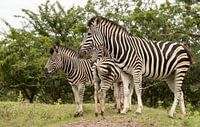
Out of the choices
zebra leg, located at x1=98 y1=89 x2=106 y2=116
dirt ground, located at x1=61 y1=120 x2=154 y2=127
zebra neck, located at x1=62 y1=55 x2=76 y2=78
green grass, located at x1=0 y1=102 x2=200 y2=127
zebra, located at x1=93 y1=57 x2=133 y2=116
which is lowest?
dirt ground, located at x1=61 y1=120 x2=154 y2=127

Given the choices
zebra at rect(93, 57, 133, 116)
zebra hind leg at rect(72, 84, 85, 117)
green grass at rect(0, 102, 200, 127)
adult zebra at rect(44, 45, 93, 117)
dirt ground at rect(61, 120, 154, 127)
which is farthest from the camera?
adult zebra at rect(44, 45, 93, 117)

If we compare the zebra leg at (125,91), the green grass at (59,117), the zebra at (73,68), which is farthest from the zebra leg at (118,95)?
the zebra at (73,68)

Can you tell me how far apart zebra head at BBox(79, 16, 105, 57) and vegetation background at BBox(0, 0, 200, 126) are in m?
7.86

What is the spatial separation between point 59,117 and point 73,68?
4.51 feet

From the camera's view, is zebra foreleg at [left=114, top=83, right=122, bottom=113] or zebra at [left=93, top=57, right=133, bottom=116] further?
zebra foreleg at [left=114, top=83, right=122, bottom=113]

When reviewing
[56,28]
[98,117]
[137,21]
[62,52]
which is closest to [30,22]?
[56,28]

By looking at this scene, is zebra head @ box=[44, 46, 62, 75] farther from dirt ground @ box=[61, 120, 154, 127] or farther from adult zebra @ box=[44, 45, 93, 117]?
dirt ground @ box=[61, 120, 154, 127]

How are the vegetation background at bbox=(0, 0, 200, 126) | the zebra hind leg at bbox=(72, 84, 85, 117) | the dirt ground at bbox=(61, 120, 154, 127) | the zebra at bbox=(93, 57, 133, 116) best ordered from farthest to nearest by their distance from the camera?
the vegetation background at bbox=(0, 0, 200, 126) → the zebra hind leg at bbox=(72, 84, 85, 117) → the zebra at bbox=(93, 57, 133, 116) → the dirt ground at bbox=(61, 120, 154, 127)

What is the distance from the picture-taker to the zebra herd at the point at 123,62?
11688 mm

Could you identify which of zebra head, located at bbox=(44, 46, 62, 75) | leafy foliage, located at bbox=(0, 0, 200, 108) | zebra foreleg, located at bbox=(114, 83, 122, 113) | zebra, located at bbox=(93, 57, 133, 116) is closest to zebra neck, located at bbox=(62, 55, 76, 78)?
zebra head, located at bbox=(44, 46, 62, 75)

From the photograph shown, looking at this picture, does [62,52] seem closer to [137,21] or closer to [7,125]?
[7,125]

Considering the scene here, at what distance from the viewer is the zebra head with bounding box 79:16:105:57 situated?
1176 cm

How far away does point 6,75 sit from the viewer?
2250 cm

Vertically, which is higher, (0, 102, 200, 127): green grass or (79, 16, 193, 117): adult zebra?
(79, 16, 193, 117): adult zebra
